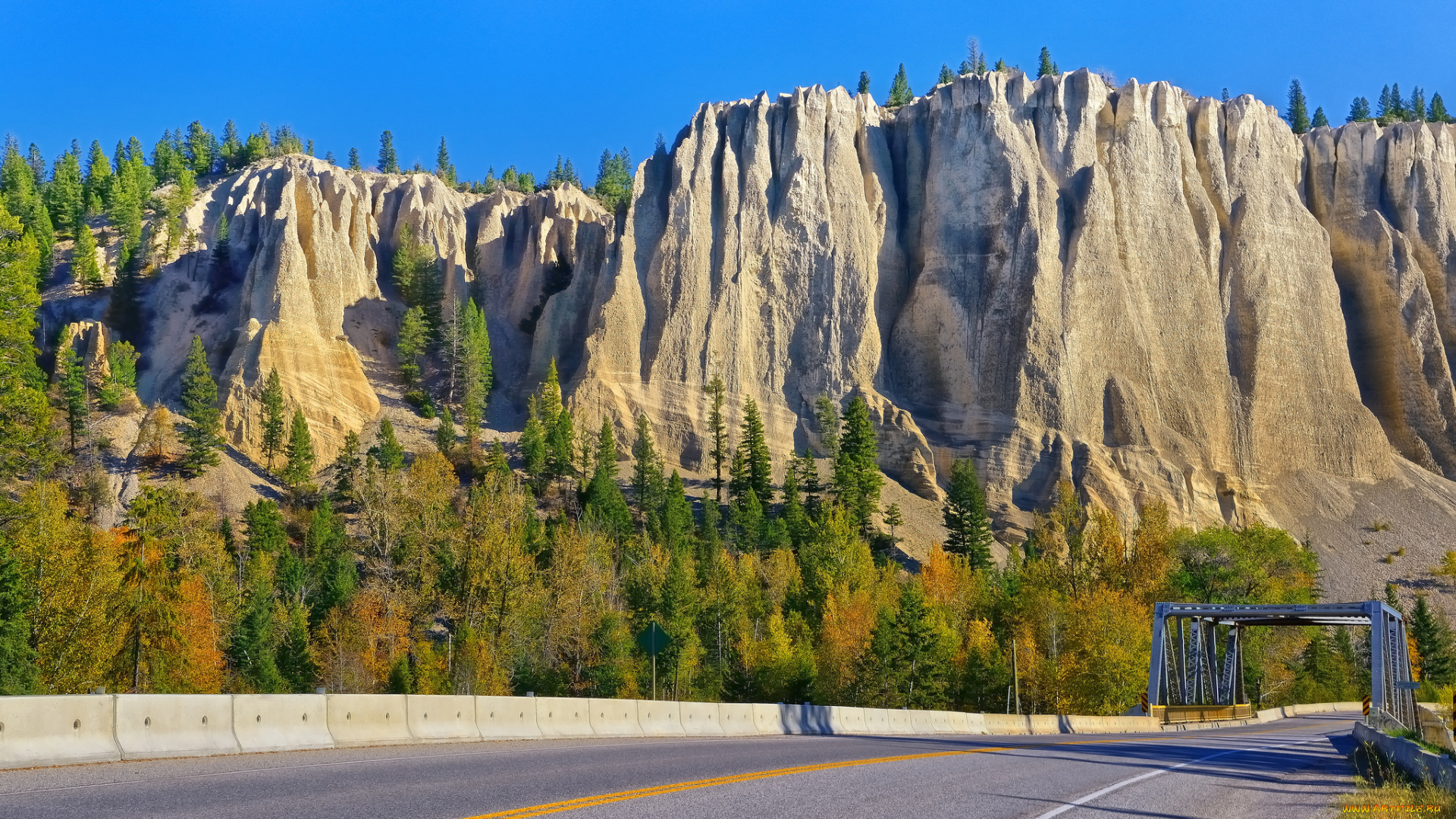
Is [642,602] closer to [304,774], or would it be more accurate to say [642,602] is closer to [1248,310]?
[304,774]

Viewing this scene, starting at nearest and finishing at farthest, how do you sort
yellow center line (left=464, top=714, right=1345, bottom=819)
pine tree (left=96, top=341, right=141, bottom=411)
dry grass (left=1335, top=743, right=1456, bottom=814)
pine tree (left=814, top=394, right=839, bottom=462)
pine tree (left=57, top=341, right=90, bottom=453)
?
1. yellow center line (left=464, top=714, right=1345, bottom=819)
2. dry grass (left=1335, top=743, right=1456, bottom=814)
3. pine tree (left=57, top=341, right=90, bottom=453)
4. pine tree (left=96, top=341, right=141, bottom=411)
5. pine tree (left=814, top=394, right=839, bottom=462)

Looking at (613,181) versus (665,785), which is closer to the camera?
(665,785)

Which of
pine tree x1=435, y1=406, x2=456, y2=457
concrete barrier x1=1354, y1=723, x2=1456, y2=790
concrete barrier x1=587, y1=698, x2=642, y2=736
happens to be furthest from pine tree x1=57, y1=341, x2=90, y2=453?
concrete barrier x1=1354, y1=723, x2=1456, y2=790

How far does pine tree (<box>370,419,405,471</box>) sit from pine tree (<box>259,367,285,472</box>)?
7285mm

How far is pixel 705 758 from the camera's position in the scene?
15047 millimetres

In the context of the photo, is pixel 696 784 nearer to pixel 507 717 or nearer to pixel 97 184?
pixel 507 717

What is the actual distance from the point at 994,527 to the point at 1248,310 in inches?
1216

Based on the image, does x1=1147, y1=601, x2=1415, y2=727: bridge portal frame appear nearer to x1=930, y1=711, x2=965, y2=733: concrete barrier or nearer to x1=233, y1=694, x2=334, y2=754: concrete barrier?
x1=930, y1=711, x2=965, y2=733: concrete barrier

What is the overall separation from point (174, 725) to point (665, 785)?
5.37 meters

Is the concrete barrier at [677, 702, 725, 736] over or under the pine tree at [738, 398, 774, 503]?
under

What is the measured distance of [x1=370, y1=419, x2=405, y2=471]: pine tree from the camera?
264 feet

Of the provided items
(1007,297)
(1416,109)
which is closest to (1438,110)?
(1416,109)

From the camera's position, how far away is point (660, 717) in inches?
857

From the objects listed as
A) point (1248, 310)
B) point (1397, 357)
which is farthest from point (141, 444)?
point (1397, 357)
